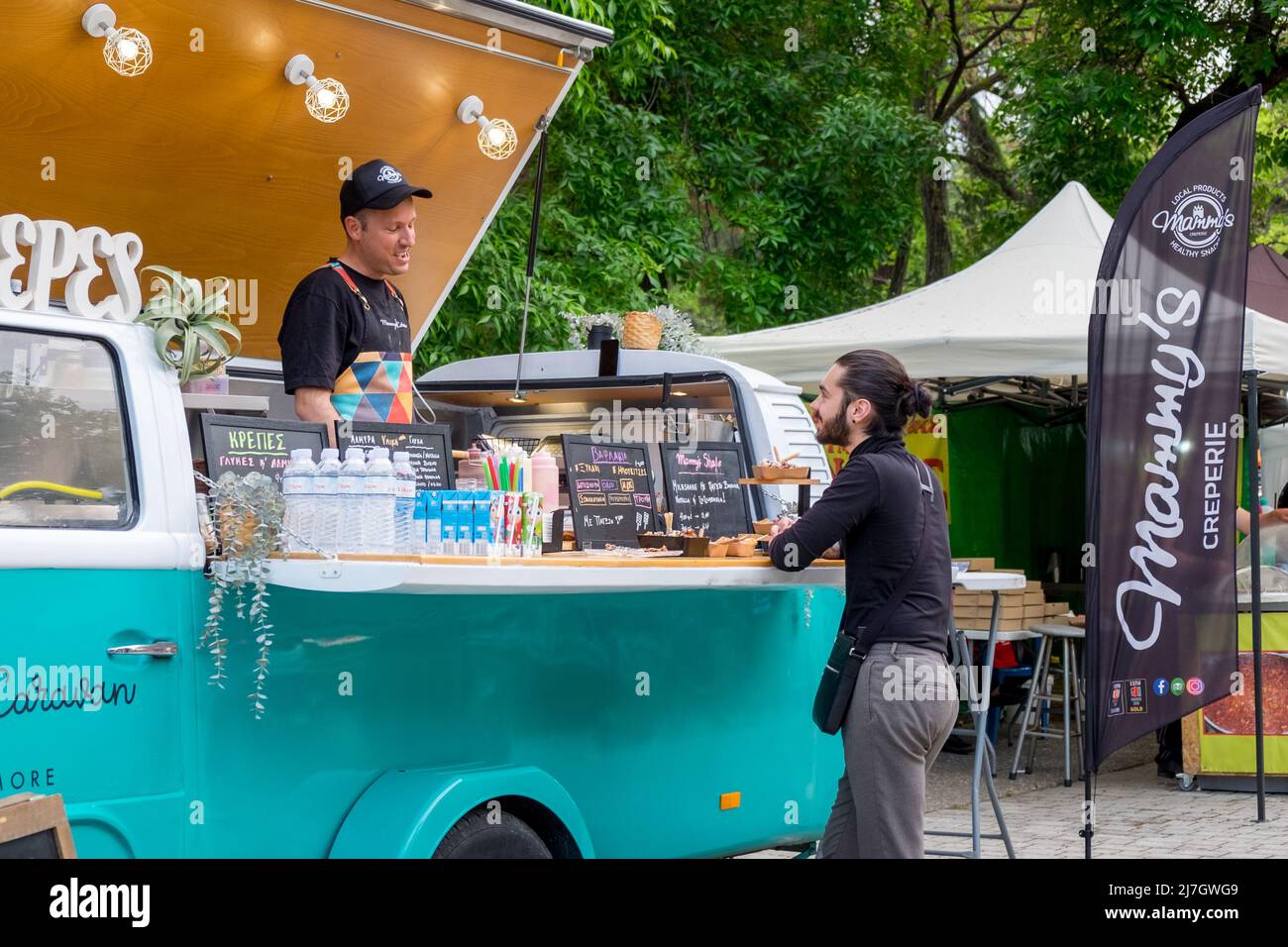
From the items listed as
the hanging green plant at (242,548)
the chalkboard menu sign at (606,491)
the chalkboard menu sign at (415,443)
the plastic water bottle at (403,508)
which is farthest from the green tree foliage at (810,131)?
the hanging green plant at (242,548)

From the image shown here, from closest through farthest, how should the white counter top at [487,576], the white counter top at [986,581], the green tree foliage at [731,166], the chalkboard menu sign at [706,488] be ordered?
the white counter top at [487,576]
the chalkboard menu sign at [706,488]
the white counter top at [986,581]
the green tree foliage at [731,166]

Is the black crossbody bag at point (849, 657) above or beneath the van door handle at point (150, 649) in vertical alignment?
beneath

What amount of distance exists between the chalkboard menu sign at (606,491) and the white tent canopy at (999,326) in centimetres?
495

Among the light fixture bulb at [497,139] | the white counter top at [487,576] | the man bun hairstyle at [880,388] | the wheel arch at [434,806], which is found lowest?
the wheel arch at [434,806]

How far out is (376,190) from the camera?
460 centimetres

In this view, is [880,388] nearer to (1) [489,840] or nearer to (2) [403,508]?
(2) [403,508]

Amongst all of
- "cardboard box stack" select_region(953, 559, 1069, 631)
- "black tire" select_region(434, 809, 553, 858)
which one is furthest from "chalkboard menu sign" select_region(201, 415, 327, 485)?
"cardboard box stack" select_region(953, 559, 1069, 631)

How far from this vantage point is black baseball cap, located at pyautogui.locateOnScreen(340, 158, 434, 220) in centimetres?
459

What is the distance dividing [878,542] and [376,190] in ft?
6.09

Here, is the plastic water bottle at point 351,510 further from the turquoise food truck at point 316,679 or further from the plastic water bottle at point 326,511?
the turquoise food truck at point 316,679

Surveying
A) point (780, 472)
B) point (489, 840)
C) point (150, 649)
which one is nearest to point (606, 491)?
point (780, 472)

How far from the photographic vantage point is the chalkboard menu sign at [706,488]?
5.03 meters

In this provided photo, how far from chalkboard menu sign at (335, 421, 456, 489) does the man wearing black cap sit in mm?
238
